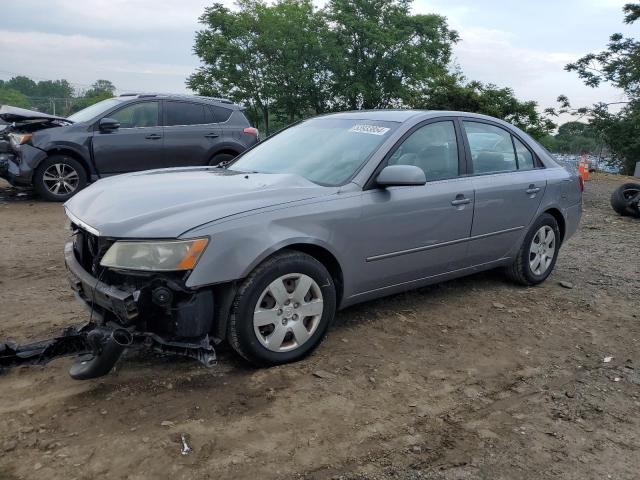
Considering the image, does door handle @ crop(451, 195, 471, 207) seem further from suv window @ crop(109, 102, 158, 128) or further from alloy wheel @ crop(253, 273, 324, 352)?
suv window @ crop(109, 102, 158, 128)

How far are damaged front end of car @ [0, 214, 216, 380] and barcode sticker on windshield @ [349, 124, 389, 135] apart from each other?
173cm

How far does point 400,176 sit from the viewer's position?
146 inches

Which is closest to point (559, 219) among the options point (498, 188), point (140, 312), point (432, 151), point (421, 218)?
point (498, 188)

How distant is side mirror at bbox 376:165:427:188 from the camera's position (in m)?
3.72

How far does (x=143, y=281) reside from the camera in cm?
301

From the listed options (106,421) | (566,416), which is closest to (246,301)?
(106,421)

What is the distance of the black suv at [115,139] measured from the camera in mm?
8656

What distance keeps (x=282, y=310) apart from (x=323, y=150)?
1359mm

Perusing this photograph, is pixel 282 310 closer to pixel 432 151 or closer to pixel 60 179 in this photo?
pixel 432 151

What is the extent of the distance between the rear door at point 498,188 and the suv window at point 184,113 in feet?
19.4

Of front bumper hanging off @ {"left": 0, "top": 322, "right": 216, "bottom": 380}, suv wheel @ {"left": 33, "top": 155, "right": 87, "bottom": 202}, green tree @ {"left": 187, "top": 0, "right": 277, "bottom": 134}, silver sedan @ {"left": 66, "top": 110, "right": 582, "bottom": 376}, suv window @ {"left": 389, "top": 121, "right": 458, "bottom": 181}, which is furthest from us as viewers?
green tree @ {"left": 187, "top": 0, "right": 277, "bottom": 134}

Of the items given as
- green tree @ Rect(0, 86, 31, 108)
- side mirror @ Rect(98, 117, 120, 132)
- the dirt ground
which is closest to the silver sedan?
the dirt ground

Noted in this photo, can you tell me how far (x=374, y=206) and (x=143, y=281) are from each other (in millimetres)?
1583

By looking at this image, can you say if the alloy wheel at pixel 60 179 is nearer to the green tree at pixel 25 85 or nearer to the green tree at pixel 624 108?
the green tree at pixel 624 108
